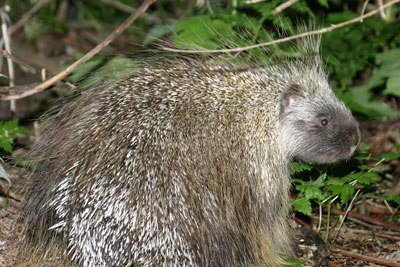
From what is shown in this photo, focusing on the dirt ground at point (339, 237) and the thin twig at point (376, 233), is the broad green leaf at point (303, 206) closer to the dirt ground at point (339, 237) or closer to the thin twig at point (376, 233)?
the dirt ground at point (339, 237)

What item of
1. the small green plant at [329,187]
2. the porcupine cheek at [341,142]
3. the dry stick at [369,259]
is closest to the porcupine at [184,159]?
the porcupine cheek at [341,142]

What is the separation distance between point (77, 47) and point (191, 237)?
464 centimetres

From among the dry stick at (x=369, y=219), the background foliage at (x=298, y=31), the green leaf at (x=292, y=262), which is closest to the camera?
the green leaf at (x=292, y=262)

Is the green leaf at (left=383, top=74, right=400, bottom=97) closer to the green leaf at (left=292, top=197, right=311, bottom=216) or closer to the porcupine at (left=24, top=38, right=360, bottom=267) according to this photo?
the porcupine at (left=24, top=38, right=360, bottom=267)

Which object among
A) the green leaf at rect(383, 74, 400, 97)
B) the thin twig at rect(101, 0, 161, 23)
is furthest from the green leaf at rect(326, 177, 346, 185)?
the thin twig at rect(101, 0, 161, 23)

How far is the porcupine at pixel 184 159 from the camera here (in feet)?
9.63

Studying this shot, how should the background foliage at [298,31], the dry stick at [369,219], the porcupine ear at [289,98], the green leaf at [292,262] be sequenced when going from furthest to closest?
1. the dry stick at [369,219]
2. the background foliage at [298,31]
3. the porcupine ear at [289,98]
4. the green leaf at [292,262]

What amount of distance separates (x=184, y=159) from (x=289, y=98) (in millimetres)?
906

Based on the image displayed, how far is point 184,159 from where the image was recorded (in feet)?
10.2

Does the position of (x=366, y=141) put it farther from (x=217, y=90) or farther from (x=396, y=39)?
(x=217, y=90)

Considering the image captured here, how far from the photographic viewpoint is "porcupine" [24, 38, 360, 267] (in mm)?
2936

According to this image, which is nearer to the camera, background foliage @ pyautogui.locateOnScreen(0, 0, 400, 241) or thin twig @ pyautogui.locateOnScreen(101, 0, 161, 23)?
background foliage @ pyautogui.locateOnScreen(0, 0, 400, 241)

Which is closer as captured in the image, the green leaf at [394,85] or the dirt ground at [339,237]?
the dirt ground at [339,237]

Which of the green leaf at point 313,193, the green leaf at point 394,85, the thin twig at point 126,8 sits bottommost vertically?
the green leaf at point 313,193
